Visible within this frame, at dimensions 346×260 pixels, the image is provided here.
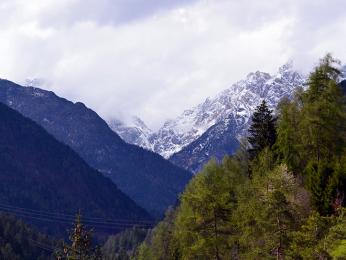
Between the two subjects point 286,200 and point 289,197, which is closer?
point 286,200

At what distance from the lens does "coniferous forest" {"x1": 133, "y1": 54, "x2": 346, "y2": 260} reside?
55.1m

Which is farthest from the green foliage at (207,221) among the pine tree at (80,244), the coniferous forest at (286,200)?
the pine tree at (80,244)

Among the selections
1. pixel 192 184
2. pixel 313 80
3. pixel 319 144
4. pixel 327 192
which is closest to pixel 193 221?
pixel 192 184

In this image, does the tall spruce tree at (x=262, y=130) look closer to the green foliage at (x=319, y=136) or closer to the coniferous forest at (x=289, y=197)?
the coniferous forest at (x=289, y=197)

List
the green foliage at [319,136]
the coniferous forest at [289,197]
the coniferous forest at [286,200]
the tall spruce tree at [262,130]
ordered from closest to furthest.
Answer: the coniferous forest at [286,200] < the coniferous forest at [289,197] < the green foliage at [319,136] < the tall spruce tree at [262,130]

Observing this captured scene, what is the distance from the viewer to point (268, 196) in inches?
2240

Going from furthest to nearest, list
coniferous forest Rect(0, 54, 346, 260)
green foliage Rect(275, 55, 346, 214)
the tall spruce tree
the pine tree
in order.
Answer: the tall spruce tree → green foliage Rect(275, 55, 346, 214) → coniferous forest Rect(0, 54, 346, 260) → the pine tree

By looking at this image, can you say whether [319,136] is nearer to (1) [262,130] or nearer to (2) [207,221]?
(2) [207,221]

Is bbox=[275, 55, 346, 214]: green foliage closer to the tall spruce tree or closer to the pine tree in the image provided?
the tall spruce tree

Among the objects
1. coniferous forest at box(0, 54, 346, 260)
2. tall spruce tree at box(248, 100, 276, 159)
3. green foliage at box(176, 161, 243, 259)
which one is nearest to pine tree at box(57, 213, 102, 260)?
coniferous forest at box(0, 54, 346, 260)

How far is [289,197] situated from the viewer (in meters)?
59.3

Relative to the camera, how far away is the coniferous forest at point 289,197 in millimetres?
55062

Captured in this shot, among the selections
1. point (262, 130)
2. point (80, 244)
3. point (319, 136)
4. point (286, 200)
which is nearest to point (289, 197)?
point (286, 200)

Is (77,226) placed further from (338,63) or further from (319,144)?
(338,63)
